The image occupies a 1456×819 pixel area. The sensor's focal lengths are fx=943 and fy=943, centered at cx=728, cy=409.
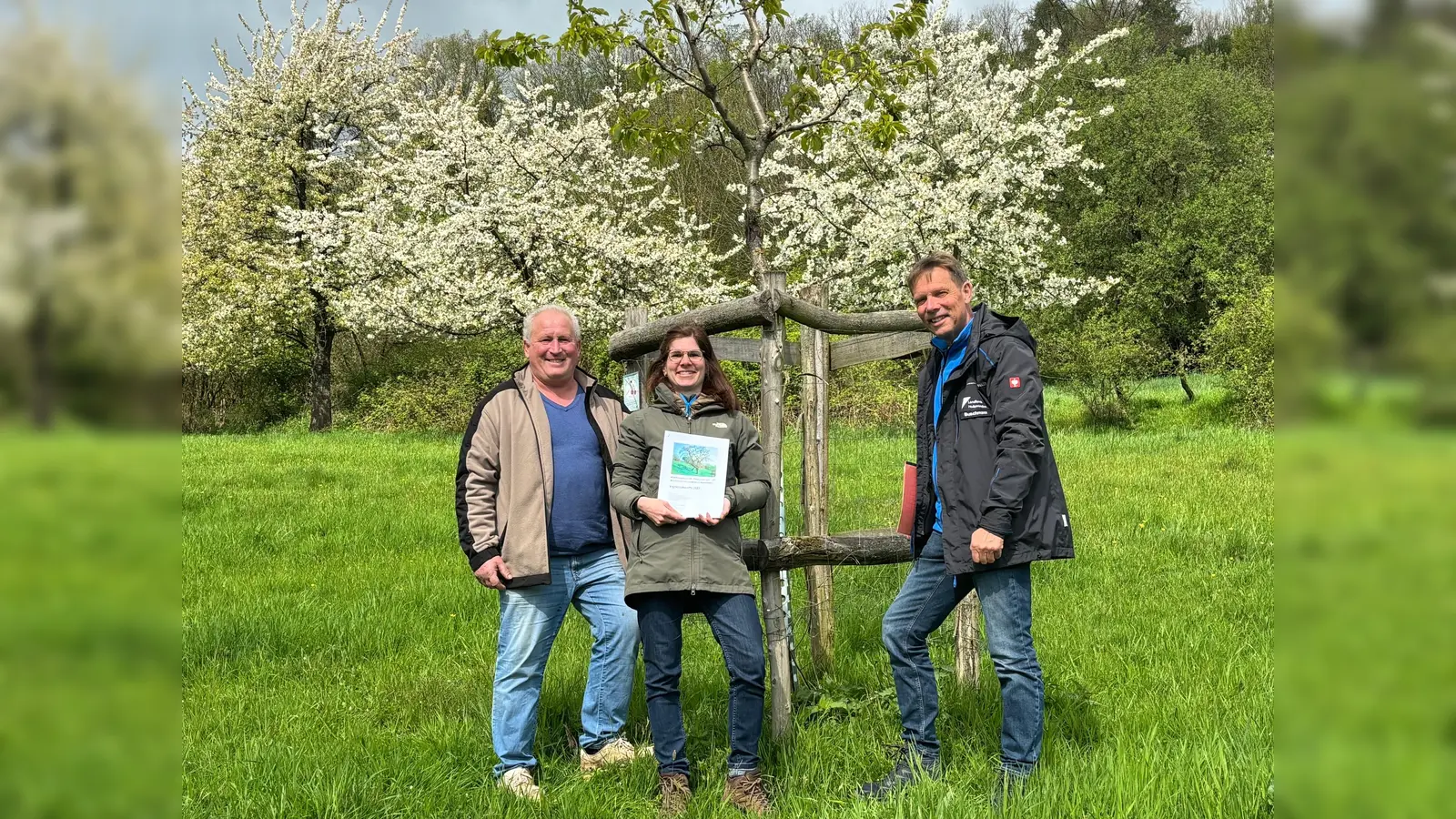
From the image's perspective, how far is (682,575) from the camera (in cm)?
359

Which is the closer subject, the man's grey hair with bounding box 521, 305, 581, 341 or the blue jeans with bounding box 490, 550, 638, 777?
the blue jeans with bounding box 490, 550, 638, 777

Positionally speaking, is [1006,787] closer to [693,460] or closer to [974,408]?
[974,408]

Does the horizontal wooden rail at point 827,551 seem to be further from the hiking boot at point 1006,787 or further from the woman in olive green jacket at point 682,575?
the hiking boot at point 1006,787

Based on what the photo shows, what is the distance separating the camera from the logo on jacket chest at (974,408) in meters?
3.40

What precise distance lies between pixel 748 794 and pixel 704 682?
1.34 metres

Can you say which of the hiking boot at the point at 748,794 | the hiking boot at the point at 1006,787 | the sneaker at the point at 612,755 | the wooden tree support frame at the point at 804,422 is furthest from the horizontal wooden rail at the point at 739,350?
the hiking boot at the point at 1006,787

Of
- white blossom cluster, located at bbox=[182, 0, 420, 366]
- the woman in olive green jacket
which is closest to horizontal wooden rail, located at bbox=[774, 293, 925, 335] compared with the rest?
the woman in olive green jacket

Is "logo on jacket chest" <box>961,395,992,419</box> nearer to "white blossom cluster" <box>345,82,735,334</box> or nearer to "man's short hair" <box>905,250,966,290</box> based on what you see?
"man's short hair" <box>905,250,966,290</box>

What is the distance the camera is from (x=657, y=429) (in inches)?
149

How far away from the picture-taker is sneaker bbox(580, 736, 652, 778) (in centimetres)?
387
